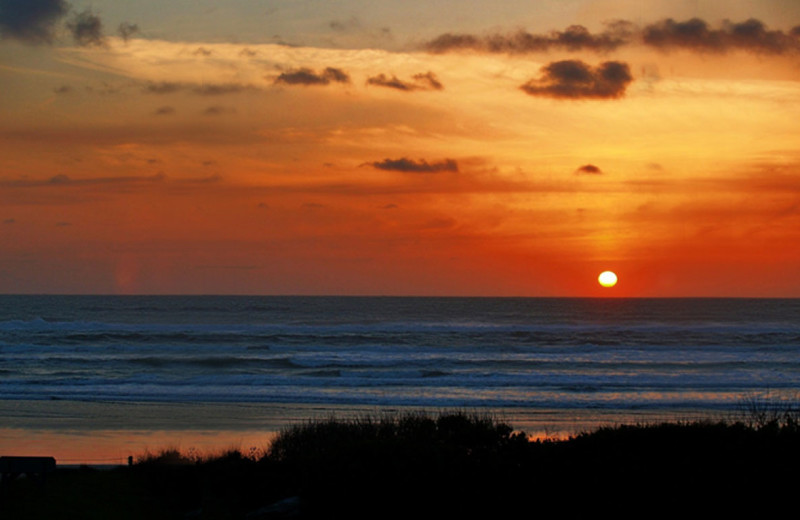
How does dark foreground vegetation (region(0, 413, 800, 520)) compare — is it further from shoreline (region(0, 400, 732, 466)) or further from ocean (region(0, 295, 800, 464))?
ocean (region(0, 295, 800, 464))

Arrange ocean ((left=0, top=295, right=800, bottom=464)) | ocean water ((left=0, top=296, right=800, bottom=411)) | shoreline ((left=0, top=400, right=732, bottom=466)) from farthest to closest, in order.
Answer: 1. ocean water ((left=0, top=296, right=800, bottom=411))
2. ocean ((left=0, top=295, right=800, bottom=464))
3. shoreline ((left=0, top=400, right=732, bottom=466))

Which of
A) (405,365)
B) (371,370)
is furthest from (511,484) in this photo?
(405,365)

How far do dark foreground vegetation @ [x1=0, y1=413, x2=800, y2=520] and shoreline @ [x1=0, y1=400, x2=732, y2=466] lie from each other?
216 inches

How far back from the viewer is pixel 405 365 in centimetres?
4406

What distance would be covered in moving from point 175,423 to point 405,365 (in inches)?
860

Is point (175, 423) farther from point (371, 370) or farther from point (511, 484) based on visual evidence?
point (371, 370)

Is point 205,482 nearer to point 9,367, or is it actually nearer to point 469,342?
point 9,367

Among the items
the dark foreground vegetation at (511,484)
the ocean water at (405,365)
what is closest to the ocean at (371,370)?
the ocean water at (405,365)

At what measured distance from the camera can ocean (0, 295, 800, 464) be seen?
27.8m

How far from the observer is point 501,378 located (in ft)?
123

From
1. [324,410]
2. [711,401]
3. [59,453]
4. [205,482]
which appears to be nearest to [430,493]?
[205,482]

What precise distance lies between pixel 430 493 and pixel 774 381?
32872 mm

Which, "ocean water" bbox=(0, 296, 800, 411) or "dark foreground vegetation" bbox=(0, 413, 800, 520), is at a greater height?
"ocean water" bbox=(0, 296, 800, 411)

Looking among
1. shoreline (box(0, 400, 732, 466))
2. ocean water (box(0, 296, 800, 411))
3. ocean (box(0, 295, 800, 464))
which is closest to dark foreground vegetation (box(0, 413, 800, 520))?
shoreline (box(0, 400, 732, 466))
